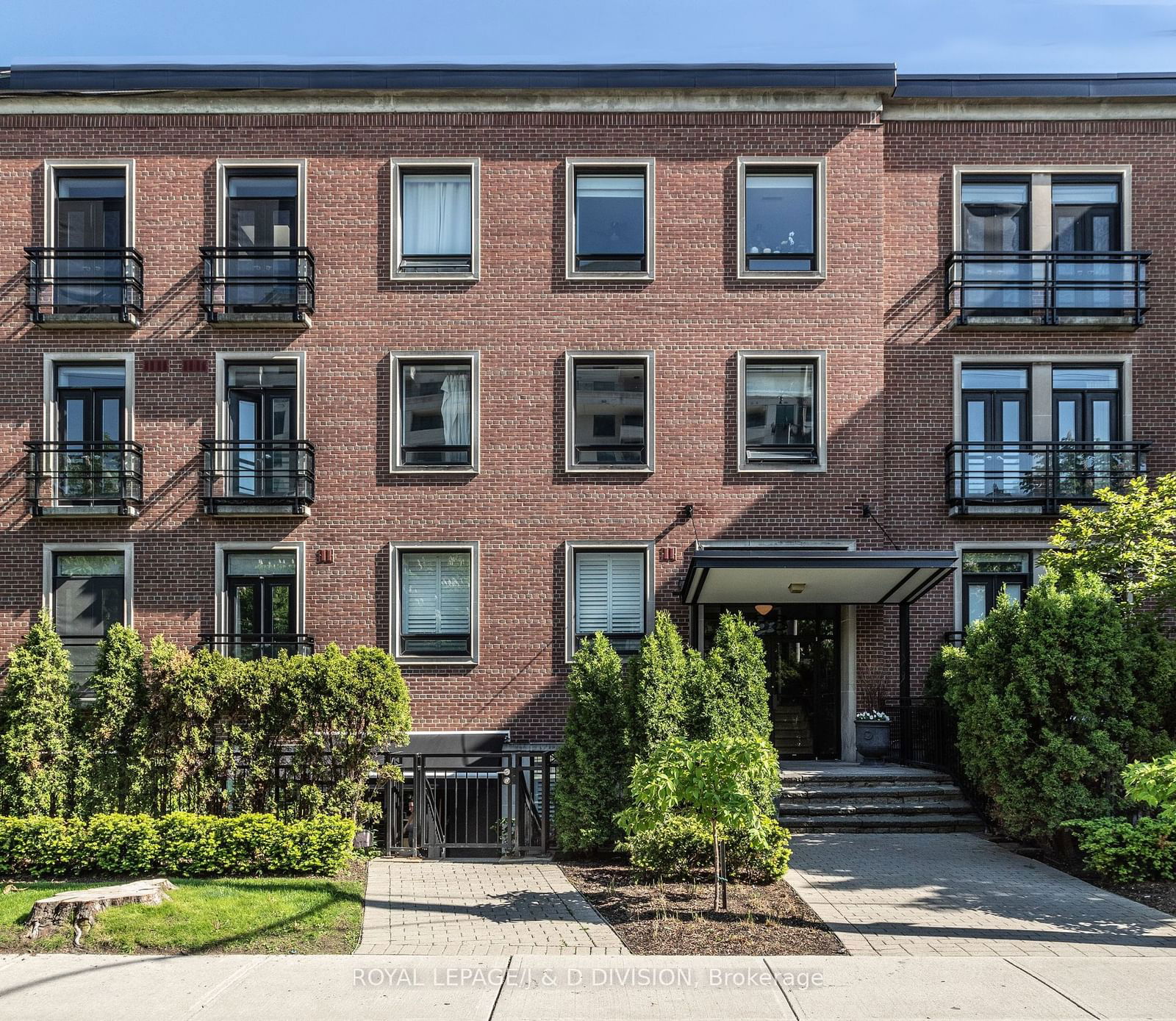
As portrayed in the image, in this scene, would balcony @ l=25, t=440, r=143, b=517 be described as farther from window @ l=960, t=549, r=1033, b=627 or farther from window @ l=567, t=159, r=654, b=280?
window @ l=960, t=549, r=1033, b=627

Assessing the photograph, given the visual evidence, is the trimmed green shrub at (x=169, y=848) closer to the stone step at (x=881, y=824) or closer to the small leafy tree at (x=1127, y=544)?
the stone step at (x=881, y=824)

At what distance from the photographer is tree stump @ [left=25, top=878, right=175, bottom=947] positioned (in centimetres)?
865

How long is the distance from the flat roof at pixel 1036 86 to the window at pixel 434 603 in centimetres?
1016

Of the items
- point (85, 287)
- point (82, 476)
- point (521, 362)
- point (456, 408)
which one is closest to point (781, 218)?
point (521, 362)

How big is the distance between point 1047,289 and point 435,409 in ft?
32.2

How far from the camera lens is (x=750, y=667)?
464 inches

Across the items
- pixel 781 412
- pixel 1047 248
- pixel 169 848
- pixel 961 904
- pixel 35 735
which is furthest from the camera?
pixel 1047 248

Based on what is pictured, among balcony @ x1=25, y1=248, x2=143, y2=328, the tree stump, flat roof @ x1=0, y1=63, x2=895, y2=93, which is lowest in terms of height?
the tree stump

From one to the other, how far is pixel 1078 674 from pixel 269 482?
1160 centimetres

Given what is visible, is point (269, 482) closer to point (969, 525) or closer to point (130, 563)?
point (130, 563)

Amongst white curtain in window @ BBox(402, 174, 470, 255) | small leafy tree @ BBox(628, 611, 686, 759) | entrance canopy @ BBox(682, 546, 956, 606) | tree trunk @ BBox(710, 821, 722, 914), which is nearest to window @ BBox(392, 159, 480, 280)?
white curtain in window @ BBox(402, 174, 470, 255)

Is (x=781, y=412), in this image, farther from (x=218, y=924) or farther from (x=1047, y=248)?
(x=218, y=924)

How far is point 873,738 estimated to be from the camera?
1550cm

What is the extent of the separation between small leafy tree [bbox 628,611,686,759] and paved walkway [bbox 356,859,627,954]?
1709 millimetres
